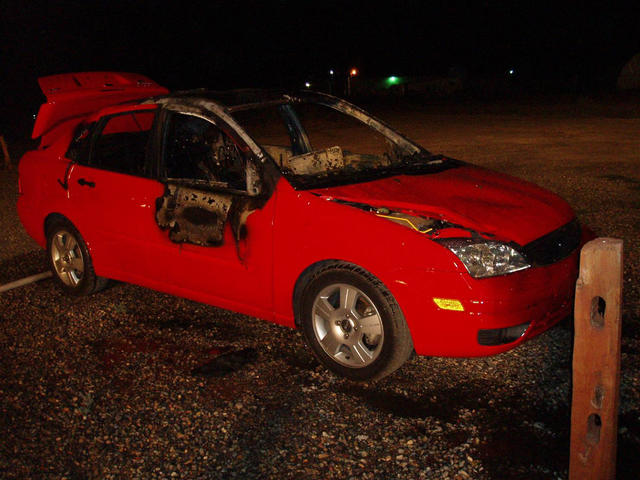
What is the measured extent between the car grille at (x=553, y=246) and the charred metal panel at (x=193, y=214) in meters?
1.80

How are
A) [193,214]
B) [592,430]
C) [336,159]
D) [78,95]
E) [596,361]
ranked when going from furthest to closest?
[78,95], [336,159], [193,214], [592,430], [596,361]

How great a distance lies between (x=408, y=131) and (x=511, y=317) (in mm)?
14757

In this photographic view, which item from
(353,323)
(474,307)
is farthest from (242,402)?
(474,307)

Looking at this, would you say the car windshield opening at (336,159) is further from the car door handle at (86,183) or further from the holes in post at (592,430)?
the holes in post at (592,430)

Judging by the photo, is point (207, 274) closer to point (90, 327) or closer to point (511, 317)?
point (90, 327)

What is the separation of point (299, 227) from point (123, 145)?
7.14 ft

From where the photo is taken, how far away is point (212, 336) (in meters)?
4.51

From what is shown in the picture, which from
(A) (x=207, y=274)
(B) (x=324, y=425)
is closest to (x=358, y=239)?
(B) (x=324, y=425)

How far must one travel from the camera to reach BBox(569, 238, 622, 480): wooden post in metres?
2.24

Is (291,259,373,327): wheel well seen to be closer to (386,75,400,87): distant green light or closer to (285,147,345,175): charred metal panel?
(285,147,345,175): charred metal panel

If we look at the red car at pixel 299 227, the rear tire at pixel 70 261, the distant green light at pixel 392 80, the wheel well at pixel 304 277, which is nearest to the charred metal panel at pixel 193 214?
the red car at pixel 299 227

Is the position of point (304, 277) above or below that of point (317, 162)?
below

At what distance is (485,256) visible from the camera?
340cm

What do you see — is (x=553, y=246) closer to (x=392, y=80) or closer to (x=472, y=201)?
(x=472, y=201)
